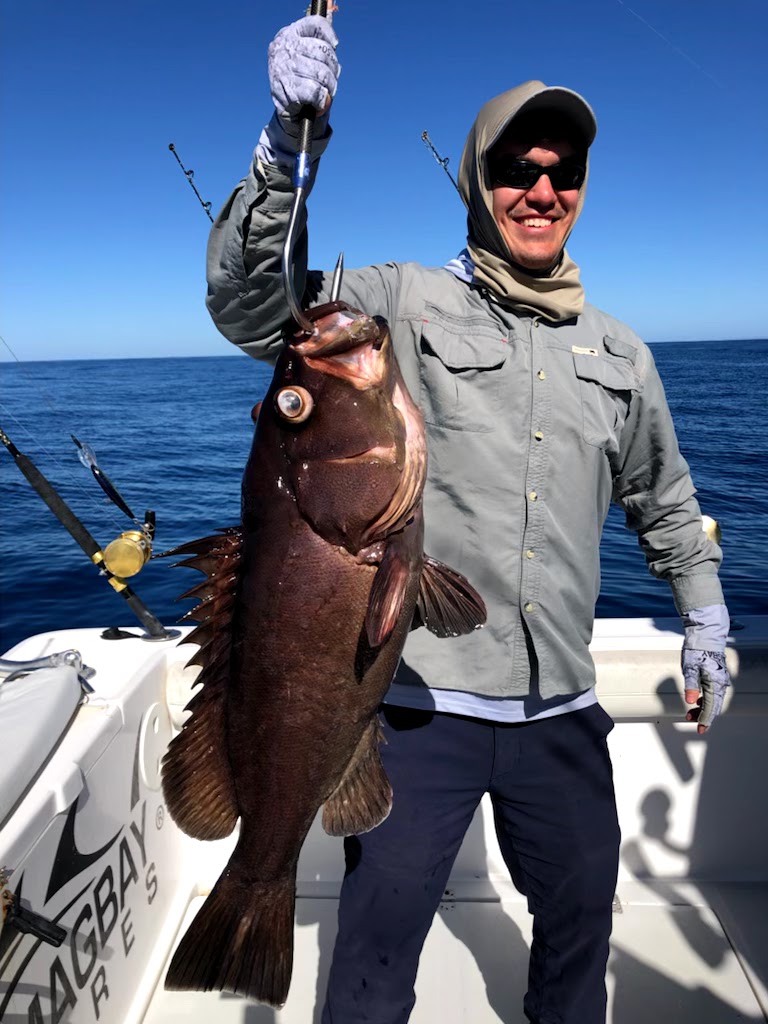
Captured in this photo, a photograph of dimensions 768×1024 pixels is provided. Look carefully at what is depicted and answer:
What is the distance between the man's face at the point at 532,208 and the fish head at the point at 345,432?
2.70 ft

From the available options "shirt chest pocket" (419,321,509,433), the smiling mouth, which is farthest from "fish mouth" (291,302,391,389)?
the smiling mouth

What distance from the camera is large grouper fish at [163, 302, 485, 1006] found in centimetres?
155

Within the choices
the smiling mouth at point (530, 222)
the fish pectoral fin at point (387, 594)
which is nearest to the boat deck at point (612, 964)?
the fish pectoral fin at point (387, 594)

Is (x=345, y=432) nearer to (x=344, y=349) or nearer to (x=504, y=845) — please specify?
(x=344, y=349)

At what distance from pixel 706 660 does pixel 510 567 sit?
0.94 metres

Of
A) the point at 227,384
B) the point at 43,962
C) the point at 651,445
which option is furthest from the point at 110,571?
the point at 227,384

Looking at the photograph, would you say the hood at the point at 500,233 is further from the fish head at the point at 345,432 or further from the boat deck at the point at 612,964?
the boat deck at the point at 612,964

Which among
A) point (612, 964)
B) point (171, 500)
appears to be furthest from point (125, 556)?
point (171, 500)

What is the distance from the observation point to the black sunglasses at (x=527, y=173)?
2143mm

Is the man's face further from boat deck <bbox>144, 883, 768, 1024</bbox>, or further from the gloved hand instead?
boat deck <bbox>144, 883, 768, 1024</bbox>

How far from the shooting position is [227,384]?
46.8 meters

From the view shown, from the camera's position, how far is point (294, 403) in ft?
5.08

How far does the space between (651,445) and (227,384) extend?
46559 millimetres

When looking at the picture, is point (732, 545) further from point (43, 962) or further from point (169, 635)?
point (43, 962)
